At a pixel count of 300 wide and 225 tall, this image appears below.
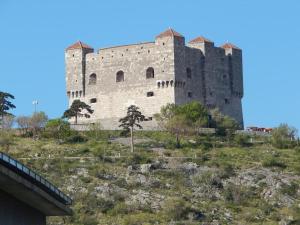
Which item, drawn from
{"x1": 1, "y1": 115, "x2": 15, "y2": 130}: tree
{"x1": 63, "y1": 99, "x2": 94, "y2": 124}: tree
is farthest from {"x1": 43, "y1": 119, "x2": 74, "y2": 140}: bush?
{"x1": 63, "y1": 99, "x2": 94, "y2": 124}: tree

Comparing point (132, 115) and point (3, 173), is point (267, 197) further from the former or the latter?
point (3, 173)

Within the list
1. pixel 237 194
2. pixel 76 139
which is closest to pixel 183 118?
pixel 76 139

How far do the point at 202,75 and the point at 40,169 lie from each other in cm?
2769

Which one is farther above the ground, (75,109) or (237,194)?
(75,109)

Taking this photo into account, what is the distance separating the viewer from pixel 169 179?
88.8 m

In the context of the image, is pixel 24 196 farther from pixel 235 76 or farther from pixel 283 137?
pixel 235 76

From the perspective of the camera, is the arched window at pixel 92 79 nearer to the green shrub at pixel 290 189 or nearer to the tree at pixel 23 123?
the tree at pixel 23 123

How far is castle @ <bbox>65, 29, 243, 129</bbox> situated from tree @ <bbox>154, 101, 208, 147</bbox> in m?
2.09

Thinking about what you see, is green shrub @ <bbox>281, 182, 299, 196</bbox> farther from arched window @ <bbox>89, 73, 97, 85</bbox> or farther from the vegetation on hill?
arched window @ <bbox>89, 73, 97, 85</bbox>

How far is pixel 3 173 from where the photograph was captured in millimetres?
37125

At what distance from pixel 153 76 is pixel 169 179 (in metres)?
23.1

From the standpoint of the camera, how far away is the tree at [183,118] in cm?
10375

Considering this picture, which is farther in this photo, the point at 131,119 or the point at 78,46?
the point at 78,46

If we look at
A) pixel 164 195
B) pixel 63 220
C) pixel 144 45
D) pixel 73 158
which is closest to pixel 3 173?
pixel 63 220
